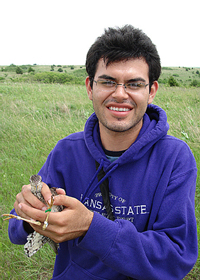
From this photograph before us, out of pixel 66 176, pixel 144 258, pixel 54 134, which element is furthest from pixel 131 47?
pixel 54 134

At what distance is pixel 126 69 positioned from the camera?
5.58ft

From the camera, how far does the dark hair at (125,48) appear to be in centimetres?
174

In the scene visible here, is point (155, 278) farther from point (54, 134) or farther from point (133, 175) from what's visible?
point (54, 134)

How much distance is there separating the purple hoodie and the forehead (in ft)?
1.35

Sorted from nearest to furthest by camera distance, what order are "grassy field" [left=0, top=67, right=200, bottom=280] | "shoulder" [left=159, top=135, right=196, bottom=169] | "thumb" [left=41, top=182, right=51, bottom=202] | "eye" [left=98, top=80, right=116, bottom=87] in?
1. "thumb" [left=41, top=182, right=51, bottom=202]
2. "shoulder" [left=159, top=135, right=196, bottom=169]
3. "eye" [left=98, top=80, right=116, bottom=87]
4. "grassy field" [left=0, top=67, right=200, bottom=280]

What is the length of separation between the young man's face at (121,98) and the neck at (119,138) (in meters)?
0.09

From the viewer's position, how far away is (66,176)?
6.15 feet

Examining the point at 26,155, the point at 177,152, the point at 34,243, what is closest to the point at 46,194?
the point at 34,243

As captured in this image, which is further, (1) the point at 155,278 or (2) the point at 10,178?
(2) the point at 10,178

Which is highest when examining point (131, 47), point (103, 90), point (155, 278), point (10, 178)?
point (131, 47)

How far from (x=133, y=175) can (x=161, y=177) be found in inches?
8.5

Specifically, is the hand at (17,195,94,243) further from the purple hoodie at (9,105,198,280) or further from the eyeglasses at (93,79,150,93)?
the eyeglasses at (93,79,150,93)

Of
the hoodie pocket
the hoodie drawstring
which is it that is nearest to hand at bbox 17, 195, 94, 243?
the hoodie drawstring

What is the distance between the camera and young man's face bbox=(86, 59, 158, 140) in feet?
5.58
